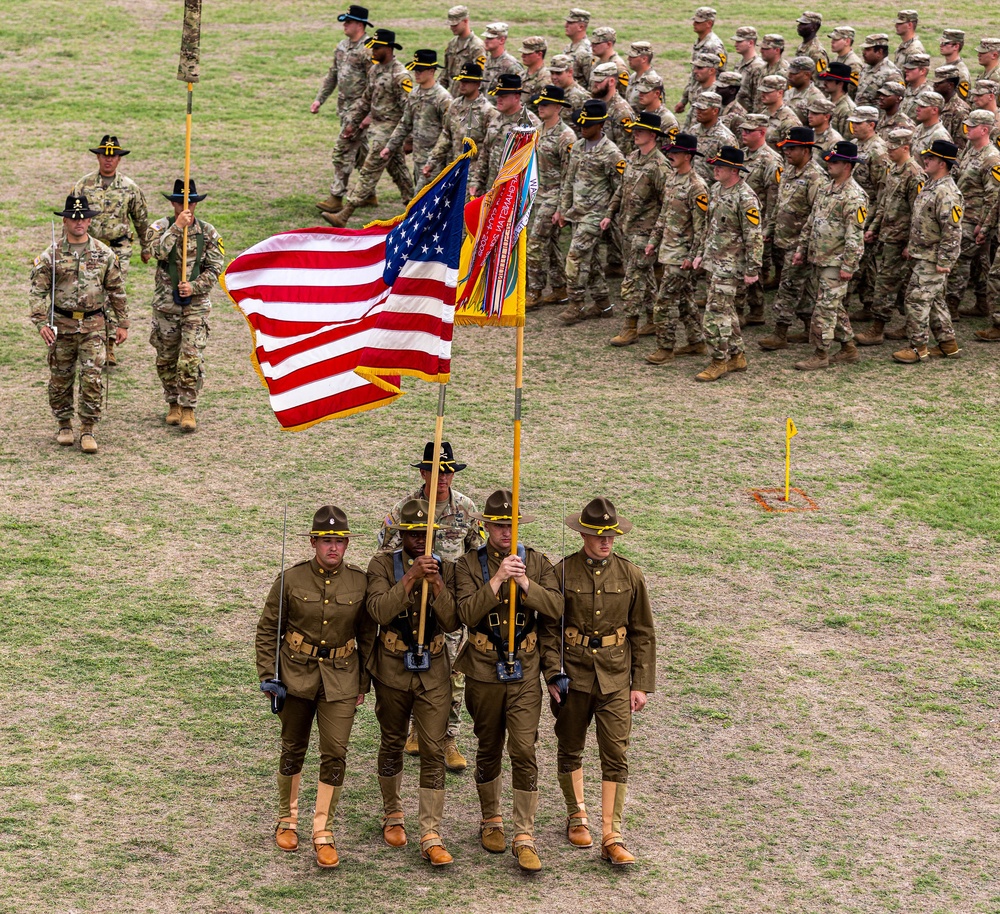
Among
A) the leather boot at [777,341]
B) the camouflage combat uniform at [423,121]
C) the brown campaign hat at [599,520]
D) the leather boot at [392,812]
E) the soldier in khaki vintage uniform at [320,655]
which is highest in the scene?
the camouflage combat uniform at [423,121]

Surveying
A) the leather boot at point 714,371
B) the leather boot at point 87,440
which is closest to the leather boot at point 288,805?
the leather boot at point 87,440

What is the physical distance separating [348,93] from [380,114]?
87 centimetres

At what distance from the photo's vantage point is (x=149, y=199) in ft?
73.8

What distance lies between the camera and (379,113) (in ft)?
69.1

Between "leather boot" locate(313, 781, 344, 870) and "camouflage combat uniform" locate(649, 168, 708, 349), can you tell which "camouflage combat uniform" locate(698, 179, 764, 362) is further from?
"leather boot" locate(313, 781, 344, 870)

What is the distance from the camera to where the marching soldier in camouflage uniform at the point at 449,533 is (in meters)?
10.5

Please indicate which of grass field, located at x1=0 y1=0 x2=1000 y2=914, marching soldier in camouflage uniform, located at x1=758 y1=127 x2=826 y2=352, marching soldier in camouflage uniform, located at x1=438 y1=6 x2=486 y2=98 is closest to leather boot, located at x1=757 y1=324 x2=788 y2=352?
marching soldier in camouflage uniform, located at x1=758 y1=127 x2=826 y2=352

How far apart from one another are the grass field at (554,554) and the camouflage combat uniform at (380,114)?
1266 mm

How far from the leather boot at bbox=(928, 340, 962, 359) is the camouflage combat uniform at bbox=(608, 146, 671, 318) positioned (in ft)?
10.7

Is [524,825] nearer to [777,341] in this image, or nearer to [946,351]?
[777,341]

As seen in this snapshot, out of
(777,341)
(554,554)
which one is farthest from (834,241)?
(554,554)

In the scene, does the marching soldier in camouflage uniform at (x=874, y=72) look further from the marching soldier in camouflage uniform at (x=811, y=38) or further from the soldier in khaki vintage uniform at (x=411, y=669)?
the soldier in khaki vintage uniform at (x=411, y=669)

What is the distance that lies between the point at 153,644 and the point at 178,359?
4.62m

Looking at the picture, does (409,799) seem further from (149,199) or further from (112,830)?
(149,199)
